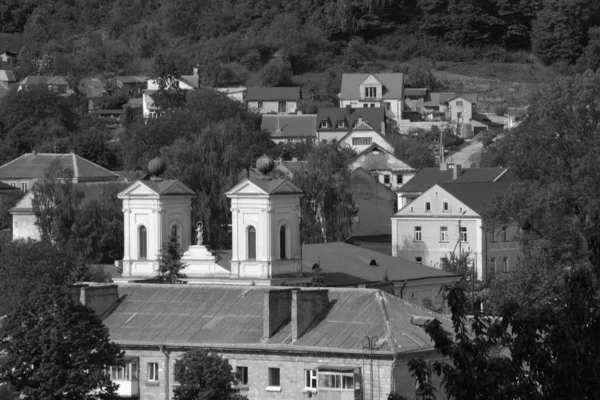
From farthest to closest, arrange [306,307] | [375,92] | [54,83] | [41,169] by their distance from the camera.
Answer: [54,83]
[375,92]
[41,169]
[306,307]

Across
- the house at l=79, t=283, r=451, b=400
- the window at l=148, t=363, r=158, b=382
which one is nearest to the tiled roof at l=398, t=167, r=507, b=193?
the house at l=79, t=283, r=451, b=400

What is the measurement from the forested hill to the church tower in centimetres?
7492

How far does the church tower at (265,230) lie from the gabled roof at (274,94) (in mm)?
64633

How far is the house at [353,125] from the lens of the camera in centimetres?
10744

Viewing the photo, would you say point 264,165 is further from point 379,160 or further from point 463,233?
point 379,160

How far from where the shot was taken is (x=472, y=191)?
75312mm

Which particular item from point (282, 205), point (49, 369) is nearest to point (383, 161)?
point (282, 205)

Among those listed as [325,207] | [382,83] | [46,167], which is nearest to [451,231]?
[325,207]

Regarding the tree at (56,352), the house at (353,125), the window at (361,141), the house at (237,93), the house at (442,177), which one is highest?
the house at (237,93)

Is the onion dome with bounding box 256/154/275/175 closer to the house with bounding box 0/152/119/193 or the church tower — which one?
the church tower

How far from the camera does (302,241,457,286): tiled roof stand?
5775cm

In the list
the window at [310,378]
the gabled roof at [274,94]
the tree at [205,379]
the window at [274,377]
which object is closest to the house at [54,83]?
the gabled roof at [274,94]

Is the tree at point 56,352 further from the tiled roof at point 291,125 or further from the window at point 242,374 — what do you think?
the tiled roof at point 291,125

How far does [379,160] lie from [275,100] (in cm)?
2431
